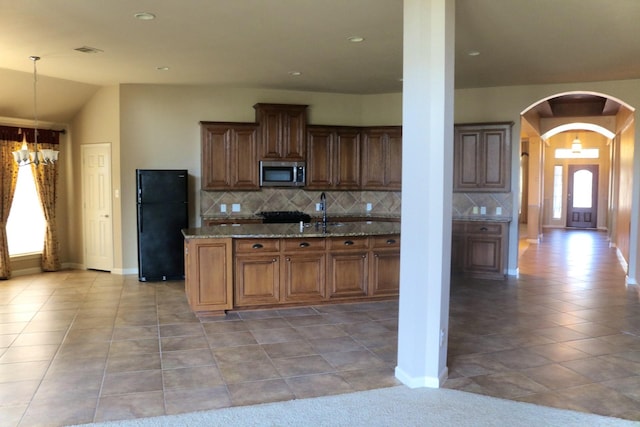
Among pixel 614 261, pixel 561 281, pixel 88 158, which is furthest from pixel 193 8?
pixel 614 261

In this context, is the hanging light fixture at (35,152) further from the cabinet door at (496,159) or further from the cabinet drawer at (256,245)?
the cabinet door at (496,159)

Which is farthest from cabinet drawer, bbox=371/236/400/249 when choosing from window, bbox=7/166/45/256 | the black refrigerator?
window, bbox=7/166/45/256

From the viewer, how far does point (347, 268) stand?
567 cm

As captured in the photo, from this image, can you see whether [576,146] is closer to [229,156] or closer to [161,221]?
[229,156]

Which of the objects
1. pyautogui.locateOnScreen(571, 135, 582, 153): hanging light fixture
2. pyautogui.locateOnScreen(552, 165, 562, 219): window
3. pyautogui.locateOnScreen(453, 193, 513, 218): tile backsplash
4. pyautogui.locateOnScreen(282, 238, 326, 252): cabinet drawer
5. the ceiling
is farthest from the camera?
pyautogui.locateOnScreen(552, 165, 562, 219): window

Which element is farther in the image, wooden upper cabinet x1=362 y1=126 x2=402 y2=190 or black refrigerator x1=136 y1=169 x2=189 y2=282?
wooden upper cabinet x1=362 y1=126 x2=402 y2=190

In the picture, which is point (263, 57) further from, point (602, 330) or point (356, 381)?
point (602, 330)

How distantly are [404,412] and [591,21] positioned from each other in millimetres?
3849

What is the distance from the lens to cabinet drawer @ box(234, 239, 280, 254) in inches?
208

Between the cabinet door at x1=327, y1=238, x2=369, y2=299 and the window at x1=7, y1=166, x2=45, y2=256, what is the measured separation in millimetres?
5208

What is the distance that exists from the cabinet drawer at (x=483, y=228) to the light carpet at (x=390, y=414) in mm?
4332

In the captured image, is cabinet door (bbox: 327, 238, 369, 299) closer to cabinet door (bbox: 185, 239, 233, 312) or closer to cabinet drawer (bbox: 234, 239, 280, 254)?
cabinet drawer (bbox: 234, 239, 280, 254)

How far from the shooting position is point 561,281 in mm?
7258

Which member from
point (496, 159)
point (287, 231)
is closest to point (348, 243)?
point (287, 231)
